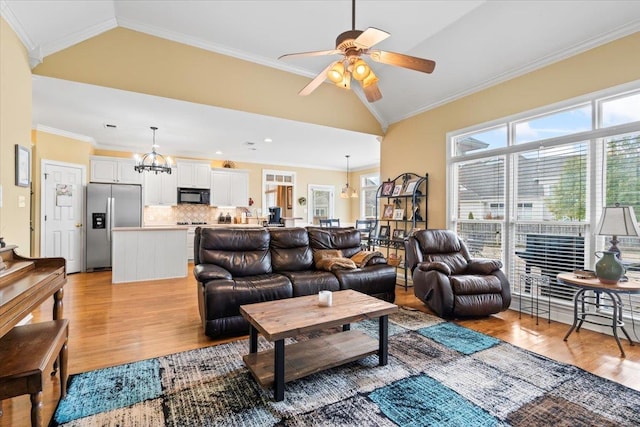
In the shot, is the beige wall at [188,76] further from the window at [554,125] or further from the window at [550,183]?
the window at [554,125]

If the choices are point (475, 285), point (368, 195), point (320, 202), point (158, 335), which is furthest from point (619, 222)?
point (320, 202)

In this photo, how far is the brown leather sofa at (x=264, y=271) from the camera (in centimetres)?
289

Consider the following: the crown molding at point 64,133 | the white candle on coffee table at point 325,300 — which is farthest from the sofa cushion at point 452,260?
the crown molding at point 64,133

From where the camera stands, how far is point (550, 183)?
141 inches

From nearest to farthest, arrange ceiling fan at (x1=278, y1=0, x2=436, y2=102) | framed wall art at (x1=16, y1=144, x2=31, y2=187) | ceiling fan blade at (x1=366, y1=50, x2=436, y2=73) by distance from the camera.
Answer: ceiling fan at (x1=278, y1=0, x2=436, y2=102) → ceiling fan blade at (x1=366, y1=50, x2=436, y2=73) → framed wall art at (x1=16, y1=144, x2=31, y2=187)

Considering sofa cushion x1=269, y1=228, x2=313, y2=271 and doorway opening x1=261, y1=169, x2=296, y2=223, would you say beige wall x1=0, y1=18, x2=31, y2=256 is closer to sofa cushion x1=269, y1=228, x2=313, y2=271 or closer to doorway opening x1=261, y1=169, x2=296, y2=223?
sofa cushion x1=269, y1=228, x2=313, y2=271

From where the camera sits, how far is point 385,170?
607 centimetres

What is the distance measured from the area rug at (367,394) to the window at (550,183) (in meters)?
1.58

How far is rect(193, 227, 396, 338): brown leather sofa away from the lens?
9.49 ft

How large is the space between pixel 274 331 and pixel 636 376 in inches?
105

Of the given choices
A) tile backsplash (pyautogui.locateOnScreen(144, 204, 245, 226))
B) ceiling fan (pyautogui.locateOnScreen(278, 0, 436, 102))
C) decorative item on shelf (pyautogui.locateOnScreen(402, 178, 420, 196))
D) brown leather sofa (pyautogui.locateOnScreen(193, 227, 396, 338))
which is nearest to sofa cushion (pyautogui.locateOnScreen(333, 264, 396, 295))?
brown leather sofa (pyautogui.locateOnScreen(193, 227, 396, 338))

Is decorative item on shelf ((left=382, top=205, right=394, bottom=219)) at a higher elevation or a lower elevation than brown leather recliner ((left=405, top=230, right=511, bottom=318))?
higher

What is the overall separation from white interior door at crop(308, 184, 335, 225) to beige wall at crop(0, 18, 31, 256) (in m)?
6.85

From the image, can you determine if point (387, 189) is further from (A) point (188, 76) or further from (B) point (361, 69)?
(A) point (188, 76)
